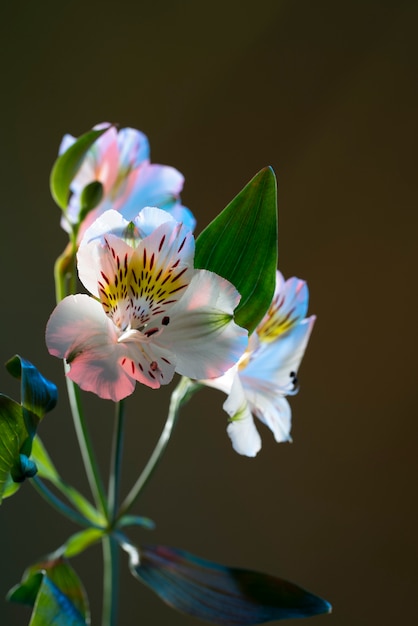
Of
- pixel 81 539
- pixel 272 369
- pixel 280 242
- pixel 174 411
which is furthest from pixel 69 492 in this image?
pixel 280 242

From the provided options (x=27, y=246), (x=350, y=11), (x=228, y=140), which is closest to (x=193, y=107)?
(x=228, y=140)

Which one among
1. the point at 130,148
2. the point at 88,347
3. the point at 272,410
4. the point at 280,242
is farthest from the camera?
the point at 280,242

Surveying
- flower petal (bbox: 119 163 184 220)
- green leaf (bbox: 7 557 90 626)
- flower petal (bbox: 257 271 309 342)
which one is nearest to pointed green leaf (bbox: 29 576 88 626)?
green leaf (bbox: 7 557 90 626)

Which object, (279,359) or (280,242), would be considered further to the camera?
(280,242)

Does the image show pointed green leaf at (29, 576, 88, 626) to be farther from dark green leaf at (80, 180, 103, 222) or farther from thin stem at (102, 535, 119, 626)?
dark green leaf at (80, 180, 103, 222)

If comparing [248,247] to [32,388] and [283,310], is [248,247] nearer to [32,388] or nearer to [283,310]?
[283,310]

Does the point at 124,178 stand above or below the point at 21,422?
above

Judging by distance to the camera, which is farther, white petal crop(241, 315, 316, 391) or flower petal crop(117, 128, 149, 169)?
flower petal crop(117, 128, 149, 169)
